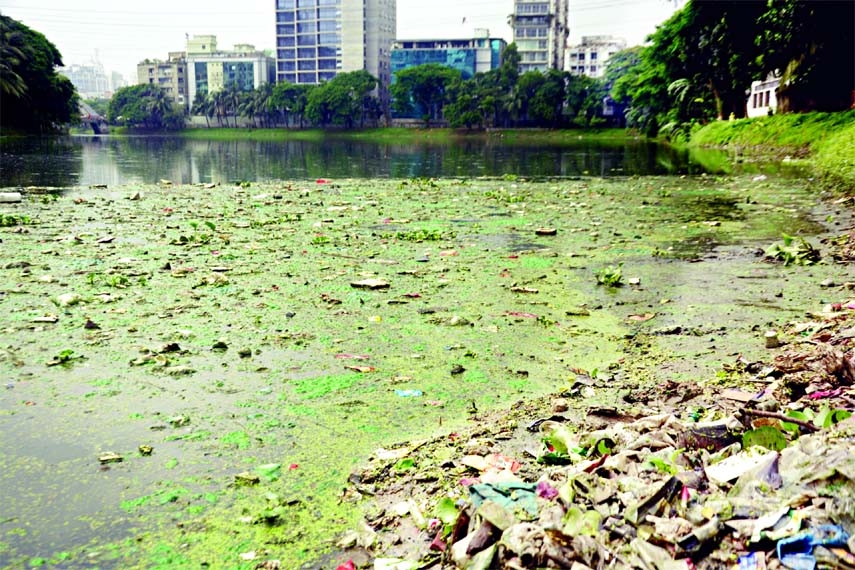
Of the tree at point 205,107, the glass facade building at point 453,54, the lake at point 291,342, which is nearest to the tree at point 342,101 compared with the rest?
the glass facade building at point 453,54

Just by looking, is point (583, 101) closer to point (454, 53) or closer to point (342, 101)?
point (342, 101)

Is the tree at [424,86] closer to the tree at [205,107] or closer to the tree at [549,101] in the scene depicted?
the tree at [549,101]

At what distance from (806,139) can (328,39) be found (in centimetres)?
11771

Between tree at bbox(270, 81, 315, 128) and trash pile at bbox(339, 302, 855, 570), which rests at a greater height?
tree at bbox(270, 81, 315, 128)

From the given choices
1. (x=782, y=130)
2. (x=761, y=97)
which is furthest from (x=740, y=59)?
(x=761, y=97)

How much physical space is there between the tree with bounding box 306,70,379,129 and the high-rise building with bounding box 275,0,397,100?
2390cm

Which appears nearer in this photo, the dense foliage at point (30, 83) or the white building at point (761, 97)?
the dense foliage at point (30, 83)

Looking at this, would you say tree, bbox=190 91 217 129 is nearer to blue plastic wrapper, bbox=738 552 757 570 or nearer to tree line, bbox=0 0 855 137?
tree line, bbox=0 0 855 137

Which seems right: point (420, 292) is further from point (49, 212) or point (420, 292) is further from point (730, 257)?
point (49, 212)

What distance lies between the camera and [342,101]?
99.2 m

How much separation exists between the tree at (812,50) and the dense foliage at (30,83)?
1663 inches

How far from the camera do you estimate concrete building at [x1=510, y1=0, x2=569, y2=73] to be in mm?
125438

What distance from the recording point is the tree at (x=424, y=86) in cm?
9850

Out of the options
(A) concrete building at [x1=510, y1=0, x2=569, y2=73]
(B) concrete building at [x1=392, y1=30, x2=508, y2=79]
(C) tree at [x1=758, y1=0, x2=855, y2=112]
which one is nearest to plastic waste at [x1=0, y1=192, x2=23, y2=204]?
(C) tree at [x1=758, y1=0, x2=855, y2=112]
